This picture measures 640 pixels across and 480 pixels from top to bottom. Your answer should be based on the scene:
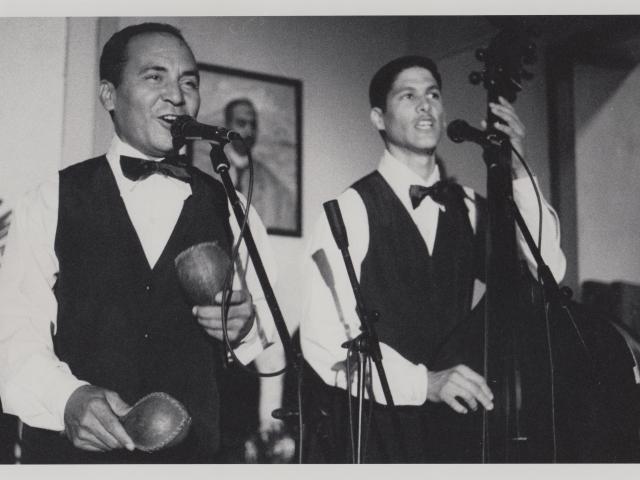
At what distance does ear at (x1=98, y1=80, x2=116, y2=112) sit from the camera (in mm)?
2520

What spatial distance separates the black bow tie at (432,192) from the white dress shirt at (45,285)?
55 cm

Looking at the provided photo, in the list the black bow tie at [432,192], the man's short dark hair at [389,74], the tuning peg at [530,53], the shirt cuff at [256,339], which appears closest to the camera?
the shirt cuff at [256,339]

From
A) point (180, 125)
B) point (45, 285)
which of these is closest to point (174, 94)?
point (180, 125)

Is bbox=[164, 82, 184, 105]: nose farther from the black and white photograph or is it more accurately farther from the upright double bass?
the upright double bass

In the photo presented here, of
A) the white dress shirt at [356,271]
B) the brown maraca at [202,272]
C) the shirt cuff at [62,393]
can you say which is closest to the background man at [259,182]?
the white dress shirt at [356,271]

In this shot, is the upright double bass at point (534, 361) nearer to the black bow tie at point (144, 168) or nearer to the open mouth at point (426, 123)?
the open mouth at point (426, 123)

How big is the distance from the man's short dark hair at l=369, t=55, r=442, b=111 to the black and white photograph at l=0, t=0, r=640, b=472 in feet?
0.06

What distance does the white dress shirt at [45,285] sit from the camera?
2.13 meters

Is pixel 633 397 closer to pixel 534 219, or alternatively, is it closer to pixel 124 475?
pixel 534 219

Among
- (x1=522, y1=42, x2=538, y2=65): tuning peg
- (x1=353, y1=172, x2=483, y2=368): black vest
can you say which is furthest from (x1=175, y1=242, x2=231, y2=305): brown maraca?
(x1=522, y1=42, x2=538, y2=65): tuning peg

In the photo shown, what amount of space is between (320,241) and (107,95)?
2.75ft

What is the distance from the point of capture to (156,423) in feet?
6.23

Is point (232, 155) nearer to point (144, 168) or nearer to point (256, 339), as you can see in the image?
point (144, 168)

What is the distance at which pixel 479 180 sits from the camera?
294 cm
